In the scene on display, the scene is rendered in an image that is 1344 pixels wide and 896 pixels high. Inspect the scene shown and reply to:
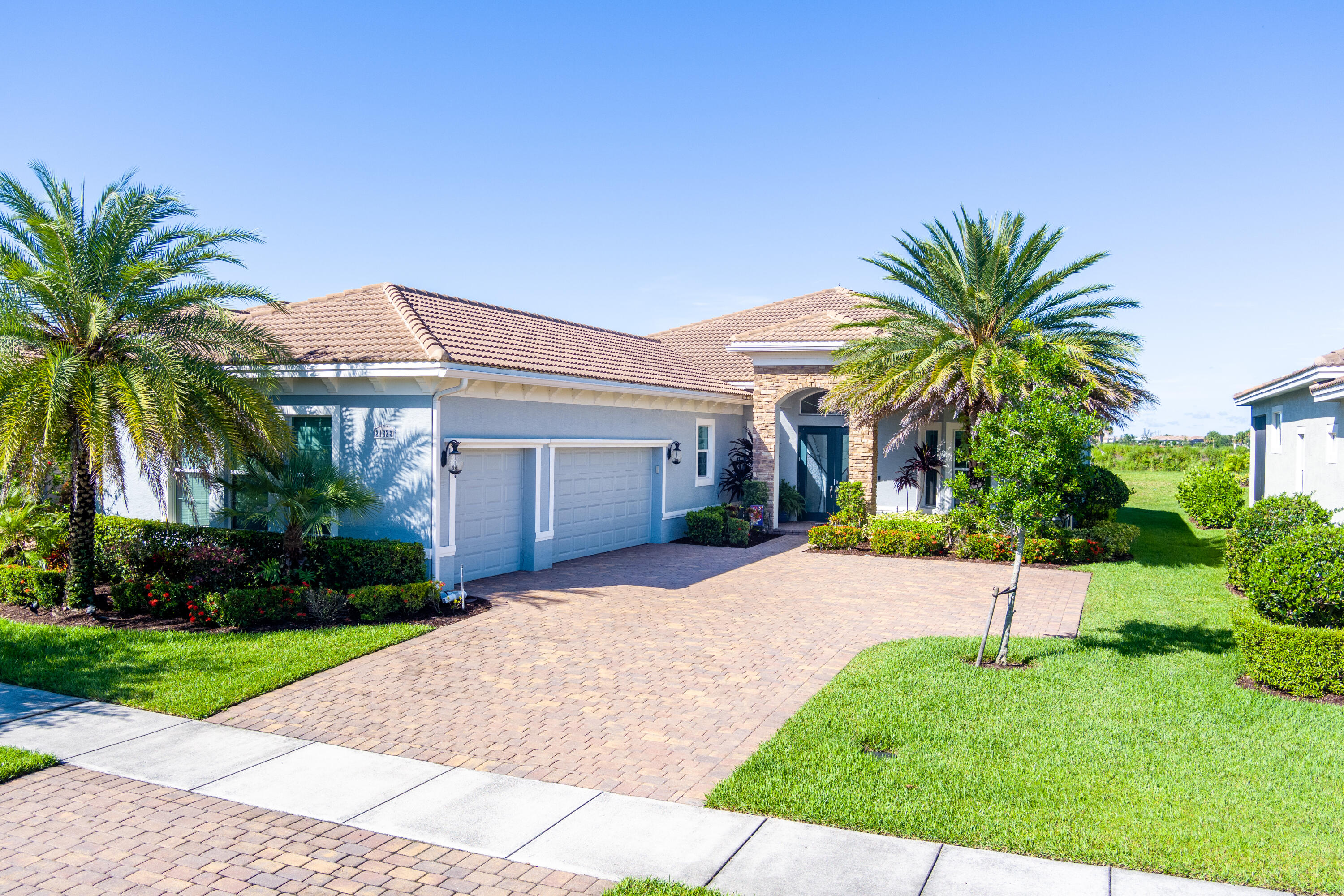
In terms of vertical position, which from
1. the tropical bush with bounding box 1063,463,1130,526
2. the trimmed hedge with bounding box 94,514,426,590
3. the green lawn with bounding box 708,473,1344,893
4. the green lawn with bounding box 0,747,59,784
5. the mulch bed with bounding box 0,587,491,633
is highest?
the tropical bush with bounding box 1063,463,1130,526

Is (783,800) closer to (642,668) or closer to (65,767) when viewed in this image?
(642,668)

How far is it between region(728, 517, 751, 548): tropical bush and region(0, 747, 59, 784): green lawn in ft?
45.7

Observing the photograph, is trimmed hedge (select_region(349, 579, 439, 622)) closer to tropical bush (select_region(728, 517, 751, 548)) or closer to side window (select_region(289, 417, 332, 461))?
side window (select_region(289, 417, 332, 461))

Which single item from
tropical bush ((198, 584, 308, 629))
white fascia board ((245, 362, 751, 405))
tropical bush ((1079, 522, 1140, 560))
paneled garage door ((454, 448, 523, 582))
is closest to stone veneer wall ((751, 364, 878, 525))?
tropical bush ((1079, 522, 1140, 560))

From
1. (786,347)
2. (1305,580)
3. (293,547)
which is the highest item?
(786,347)

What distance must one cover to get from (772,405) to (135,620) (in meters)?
14.5

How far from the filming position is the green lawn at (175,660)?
8.23 m

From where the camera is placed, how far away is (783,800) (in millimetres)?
5898

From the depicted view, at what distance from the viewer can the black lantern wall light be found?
12.6 meters

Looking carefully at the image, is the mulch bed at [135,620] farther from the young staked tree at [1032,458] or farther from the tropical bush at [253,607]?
the young staked tree at [1032,458]

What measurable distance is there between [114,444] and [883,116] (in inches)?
590

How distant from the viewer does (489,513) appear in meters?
14.1

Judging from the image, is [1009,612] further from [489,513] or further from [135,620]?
[135,620]

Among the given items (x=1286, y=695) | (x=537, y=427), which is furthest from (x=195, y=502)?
(x=1286, y=695)
